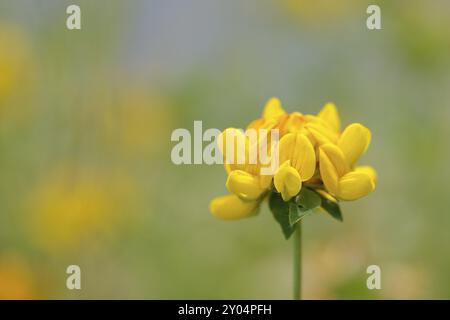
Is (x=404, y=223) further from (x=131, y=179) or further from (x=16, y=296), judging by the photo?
(x=16, y=296)

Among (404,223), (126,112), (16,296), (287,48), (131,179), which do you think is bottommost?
(16,296)

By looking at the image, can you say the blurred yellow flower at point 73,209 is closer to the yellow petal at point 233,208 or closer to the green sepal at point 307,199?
the yellow petal at point 233,208

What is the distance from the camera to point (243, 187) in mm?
1326

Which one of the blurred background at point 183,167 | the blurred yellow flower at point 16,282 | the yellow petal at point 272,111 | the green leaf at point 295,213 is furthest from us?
the blurred background at point 183,167

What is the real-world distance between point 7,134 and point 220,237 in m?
0.80

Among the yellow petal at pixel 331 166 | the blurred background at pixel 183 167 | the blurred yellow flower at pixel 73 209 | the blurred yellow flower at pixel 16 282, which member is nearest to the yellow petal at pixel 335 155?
the yellow petal at pixel 331 166

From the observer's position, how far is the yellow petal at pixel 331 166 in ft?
4.30

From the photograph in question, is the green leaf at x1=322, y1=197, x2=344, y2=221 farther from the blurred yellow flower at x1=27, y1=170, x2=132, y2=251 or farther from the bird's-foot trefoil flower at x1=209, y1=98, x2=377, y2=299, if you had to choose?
the blurred yellow flower at x1=27, y1=170, x2=132, y2=251

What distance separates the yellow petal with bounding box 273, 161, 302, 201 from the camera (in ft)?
4.16

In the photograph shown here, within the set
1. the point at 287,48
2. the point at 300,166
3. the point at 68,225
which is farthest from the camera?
the point at 287,48

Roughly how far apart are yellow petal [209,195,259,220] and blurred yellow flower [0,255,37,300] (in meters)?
0.97

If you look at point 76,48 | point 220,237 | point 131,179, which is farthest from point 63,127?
point 220,237

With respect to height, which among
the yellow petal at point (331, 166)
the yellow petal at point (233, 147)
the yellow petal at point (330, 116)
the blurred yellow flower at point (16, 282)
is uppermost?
the yellow petal at point (330, 116)

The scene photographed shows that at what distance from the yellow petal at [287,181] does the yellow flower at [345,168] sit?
58 mm
